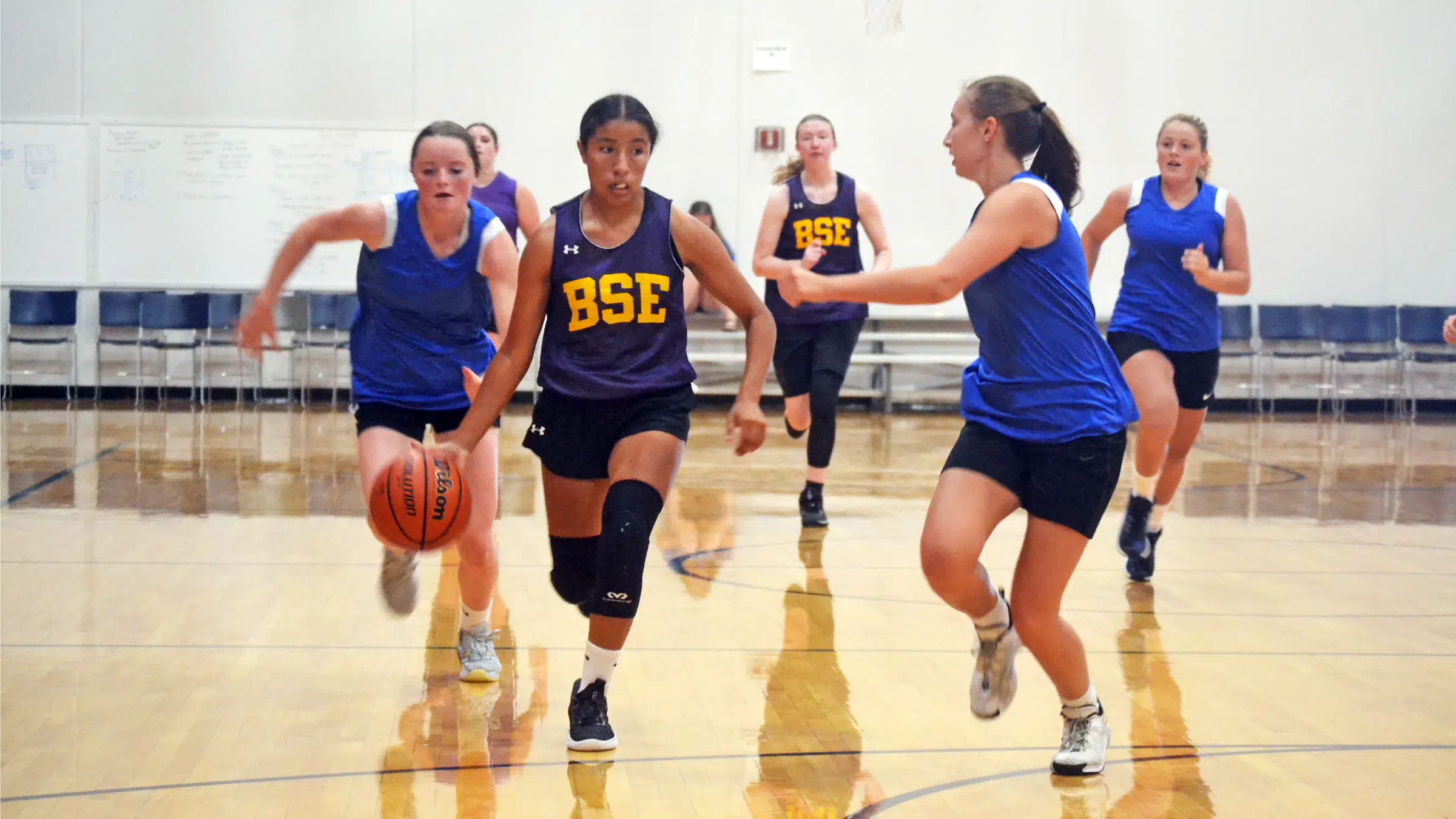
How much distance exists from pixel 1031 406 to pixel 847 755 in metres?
1.03

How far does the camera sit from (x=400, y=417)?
4418mm

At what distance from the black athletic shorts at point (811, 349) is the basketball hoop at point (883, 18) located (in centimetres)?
696

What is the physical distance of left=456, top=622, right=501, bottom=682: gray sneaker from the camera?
14.8 feet

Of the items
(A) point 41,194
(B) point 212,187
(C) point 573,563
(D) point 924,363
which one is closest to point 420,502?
(C) point 573,563

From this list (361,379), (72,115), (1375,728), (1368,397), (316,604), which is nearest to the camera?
(1375,728)

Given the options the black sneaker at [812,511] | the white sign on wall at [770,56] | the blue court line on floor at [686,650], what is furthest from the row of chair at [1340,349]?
the blue court line on floor at [686,650]

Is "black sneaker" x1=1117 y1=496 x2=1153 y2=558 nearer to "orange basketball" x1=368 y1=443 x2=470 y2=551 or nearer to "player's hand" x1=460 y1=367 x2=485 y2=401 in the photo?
"player's hand" x1=460 y1=367 x2=485 y2=401

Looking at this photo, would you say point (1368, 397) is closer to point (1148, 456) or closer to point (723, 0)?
point (723, 0)

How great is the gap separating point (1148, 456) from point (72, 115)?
11.2 metres

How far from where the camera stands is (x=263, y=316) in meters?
4.20

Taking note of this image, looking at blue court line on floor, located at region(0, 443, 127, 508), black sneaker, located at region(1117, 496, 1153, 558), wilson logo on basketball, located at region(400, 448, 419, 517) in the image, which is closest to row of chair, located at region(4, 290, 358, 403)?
blue court line on floor, located at region(0, 443, 127, 508)

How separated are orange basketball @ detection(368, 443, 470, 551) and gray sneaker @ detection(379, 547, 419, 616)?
1.64 feet

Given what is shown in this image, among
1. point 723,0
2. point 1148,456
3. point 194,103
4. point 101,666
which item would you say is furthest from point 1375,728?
point 194,103

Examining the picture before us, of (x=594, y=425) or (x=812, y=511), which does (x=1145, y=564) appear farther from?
(x=594, y=425)
